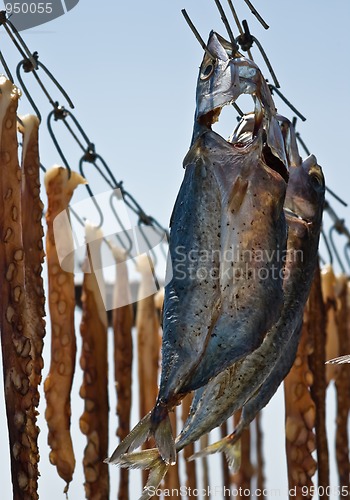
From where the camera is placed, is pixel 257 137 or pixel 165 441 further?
pixel 257 137

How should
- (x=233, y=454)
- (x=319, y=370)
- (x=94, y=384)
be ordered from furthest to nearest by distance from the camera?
(x=319, y=370), (x=94, y=384), (x=233, y=454)

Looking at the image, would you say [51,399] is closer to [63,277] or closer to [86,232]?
[63,277]

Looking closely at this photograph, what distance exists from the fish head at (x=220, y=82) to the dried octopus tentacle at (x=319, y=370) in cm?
172

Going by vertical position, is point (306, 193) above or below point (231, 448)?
above

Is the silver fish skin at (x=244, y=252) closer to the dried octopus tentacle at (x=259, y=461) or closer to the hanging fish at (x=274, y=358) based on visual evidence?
the hanging fish at (x=274, y=358)

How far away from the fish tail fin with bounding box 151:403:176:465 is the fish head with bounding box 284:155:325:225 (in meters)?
1.00

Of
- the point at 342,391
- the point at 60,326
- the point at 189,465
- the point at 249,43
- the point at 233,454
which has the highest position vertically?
the point at 249,43

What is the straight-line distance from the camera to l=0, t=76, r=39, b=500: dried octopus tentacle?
3.14 meters

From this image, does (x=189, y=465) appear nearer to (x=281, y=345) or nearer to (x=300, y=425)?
(x=300, y=425)

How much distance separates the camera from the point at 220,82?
9.82ft

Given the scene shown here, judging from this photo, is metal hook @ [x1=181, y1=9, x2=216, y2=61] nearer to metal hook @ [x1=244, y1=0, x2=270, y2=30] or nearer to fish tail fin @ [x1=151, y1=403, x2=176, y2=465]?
metal hook @ [x1=244, y1=0, x2=270, y2=30]

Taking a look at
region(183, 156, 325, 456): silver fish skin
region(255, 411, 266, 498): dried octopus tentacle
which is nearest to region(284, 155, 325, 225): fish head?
region(183, 156, 325, 456): silver fish skin

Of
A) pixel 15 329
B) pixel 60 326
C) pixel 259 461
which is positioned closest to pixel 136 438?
pixel 15 329

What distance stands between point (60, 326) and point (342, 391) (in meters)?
2.20
